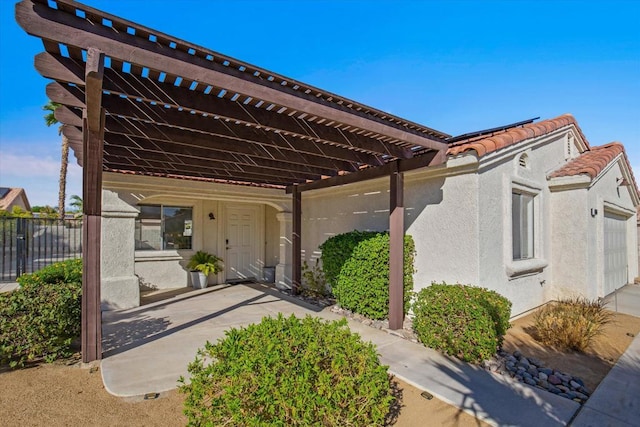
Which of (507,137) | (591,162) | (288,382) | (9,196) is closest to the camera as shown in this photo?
(288,382)

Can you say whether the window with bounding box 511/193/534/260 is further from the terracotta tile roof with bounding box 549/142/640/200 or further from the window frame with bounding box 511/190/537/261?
the terracotta tile roof with bounding box 549/142/640/200

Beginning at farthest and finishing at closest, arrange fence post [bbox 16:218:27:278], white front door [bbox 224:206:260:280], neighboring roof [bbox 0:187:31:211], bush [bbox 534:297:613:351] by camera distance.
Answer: neighboring roof [bbox 0:187:31:211]
white front door [bbox 224:206:260:280]
fence post [bbox 16:218:27:278]
bush [bbox 534:297:613:351]

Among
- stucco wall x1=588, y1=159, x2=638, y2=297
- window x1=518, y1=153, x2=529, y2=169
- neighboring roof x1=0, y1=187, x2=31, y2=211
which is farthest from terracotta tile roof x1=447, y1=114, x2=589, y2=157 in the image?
neighboring roof x1=0, y1=187, x2=31, y2=211

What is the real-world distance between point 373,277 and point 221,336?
3.08 meters

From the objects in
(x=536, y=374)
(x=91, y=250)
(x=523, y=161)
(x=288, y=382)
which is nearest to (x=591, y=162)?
(x=523, y=161)

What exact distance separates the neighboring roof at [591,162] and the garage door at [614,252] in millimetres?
1734

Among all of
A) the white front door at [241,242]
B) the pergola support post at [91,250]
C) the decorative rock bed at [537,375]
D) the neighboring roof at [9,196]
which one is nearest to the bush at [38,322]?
the pergola support post at [91,250]

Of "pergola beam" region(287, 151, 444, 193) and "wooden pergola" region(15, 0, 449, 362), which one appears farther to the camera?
"pergola beam" region(287, 151, 444, 193)

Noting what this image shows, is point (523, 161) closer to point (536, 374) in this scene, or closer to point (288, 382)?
point (536, 374)

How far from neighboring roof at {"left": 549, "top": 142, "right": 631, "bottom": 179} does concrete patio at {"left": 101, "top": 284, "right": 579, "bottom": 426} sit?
19.6ft

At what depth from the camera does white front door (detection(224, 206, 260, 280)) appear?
10812 mm

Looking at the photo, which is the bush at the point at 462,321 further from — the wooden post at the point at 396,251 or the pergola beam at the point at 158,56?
the pergola beam at the point at 158,56

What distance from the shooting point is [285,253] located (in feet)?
33.1

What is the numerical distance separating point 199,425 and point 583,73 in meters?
11.6
